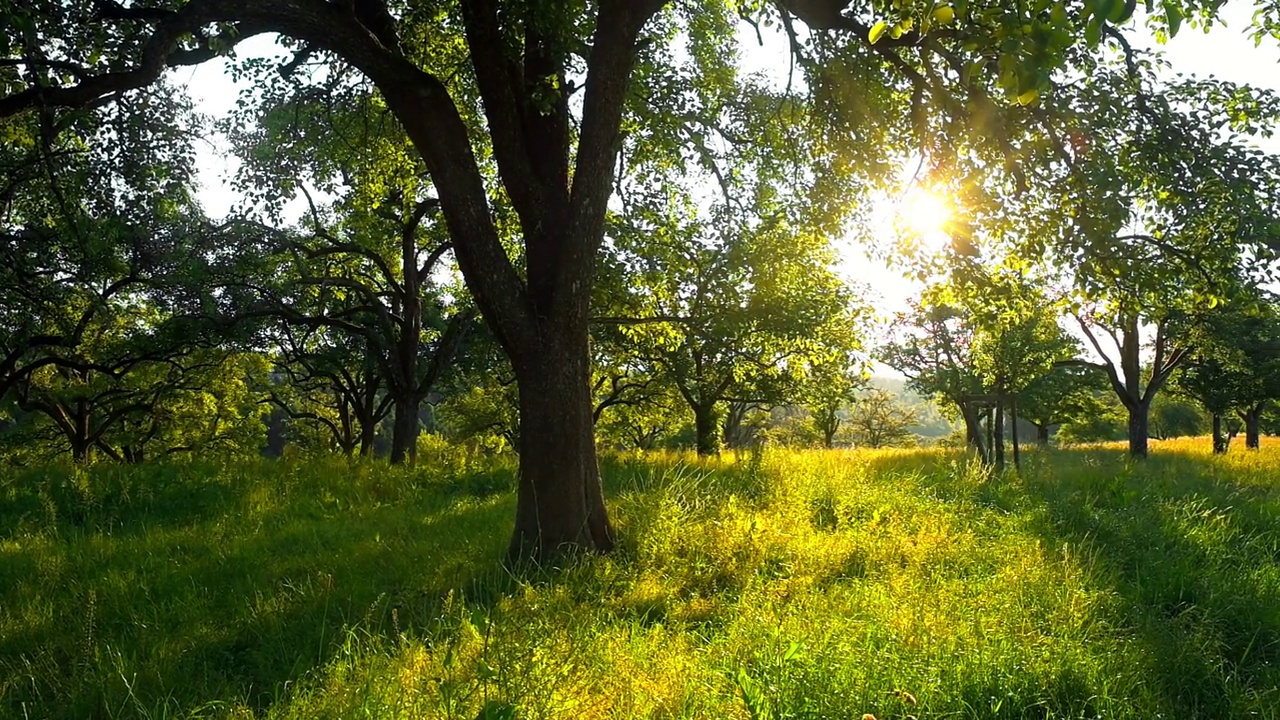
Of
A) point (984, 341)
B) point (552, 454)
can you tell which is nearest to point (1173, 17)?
point (552, 454)

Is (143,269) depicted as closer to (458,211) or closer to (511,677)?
(458,211)

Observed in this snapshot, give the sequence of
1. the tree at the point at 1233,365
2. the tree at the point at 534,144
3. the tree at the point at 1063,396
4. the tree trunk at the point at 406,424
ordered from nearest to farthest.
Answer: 1. the tree at the point at 534,144
2. the tree trunk at the point at 406,424
3. the tree at the point at 1233,365
4. the tree at the point at 1063,396

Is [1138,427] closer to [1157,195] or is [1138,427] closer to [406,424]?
[1157,195]

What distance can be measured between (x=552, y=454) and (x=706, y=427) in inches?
697

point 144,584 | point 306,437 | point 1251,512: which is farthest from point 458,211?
point 306,437

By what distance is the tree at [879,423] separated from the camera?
57.5 meters

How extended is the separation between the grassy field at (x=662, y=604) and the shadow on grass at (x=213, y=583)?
0.10 ft

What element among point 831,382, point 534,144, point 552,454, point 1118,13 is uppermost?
point 534,144

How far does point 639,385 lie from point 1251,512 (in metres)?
20.2

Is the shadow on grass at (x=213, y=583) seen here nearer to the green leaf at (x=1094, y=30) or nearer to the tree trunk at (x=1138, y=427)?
the green leaf at (x=1094, y=30)

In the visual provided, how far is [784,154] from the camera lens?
28.2 ft

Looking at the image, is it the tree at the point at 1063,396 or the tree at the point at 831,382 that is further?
the tree at the point at 1063,396

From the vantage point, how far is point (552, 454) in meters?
5.49

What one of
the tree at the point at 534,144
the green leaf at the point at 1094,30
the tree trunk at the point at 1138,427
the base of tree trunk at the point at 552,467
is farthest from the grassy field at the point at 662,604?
the tree trunk at the point at 1138,427
